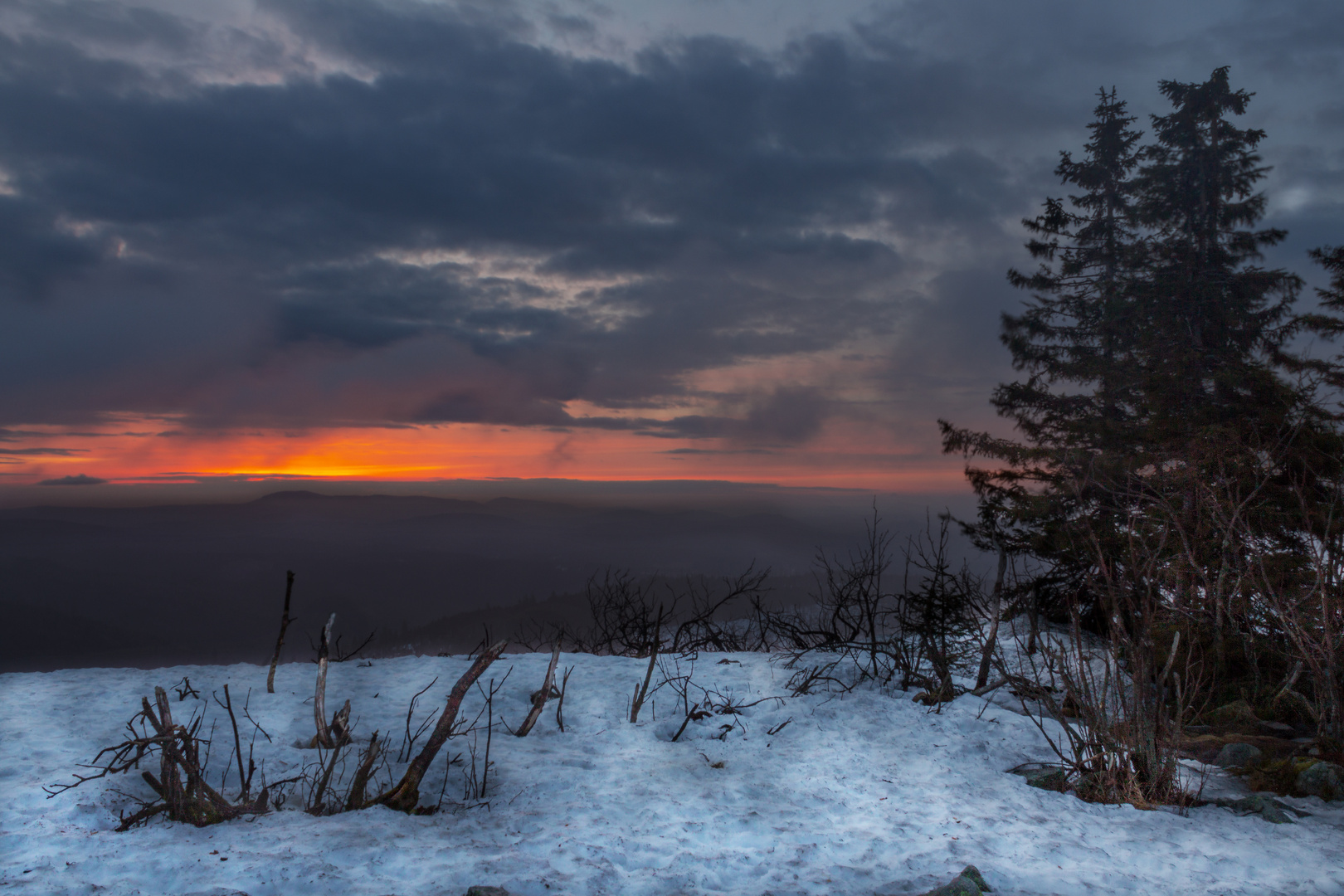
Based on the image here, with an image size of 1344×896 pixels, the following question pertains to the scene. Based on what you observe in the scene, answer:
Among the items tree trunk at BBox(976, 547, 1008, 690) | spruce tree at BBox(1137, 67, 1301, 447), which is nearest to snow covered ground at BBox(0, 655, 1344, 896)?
tree trunk at BBox(976, 547, 1008, 690)

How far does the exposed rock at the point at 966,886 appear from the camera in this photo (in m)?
3.46

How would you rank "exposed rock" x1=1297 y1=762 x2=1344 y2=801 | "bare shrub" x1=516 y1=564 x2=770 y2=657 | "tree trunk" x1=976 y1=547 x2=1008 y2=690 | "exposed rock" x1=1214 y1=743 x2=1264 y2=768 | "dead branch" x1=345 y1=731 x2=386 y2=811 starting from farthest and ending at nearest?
"bare shrub" x1=516 y1=564 x2=770 y2=657
"tree trunk" x1=976 y1=547 x2=1008 y2=690
"exposed rock" x1=1214 y1=743 x2=1264 y2=768
"exposed rock" x1=1297 y1=762 x2=1344 y2=801
"dead branch" x1=345 y1=731 x2=386 y2=811

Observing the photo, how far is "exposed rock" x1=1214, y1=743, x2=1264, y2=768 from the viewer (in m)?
5.79

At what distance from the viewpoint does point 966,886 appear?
3527 millimetres

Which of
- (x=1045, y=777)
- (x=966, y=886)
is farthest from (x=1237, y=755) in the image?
(x=966, y=886)

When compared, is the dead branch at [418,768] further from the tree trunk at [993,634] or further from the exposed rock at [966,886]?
the tree trunk at [993,634]

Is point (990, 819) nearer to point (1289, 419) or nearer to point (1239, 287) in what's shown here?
point (1289, 419)

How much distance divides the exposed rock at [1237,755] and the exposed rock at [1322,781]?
A: 1.76ft

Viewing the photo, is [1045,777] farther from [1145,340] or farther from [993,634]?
[1145,340]

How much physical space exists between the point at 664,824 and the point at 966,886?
1.99 meters

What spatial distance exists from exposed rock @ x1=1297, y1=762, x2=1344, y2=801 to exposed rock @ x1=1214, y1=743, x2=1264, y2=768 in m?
0.53

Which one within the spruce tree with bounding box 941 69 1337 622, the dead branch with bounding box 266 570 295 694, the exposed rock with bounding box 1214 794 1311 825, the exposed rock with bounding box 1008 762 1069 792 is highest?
the spruce tree with bounding box 941 69 1337 622

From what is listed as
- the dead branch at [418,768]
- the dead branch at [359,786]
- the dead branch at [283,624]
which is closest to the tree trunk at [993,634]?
the dead branch at [418,768]

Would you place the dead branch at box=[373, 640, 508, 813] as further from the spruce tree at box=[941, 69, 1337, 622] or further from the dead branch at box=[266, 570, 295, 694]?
the spruce tree at box=[941, 69, 1337, 622]
